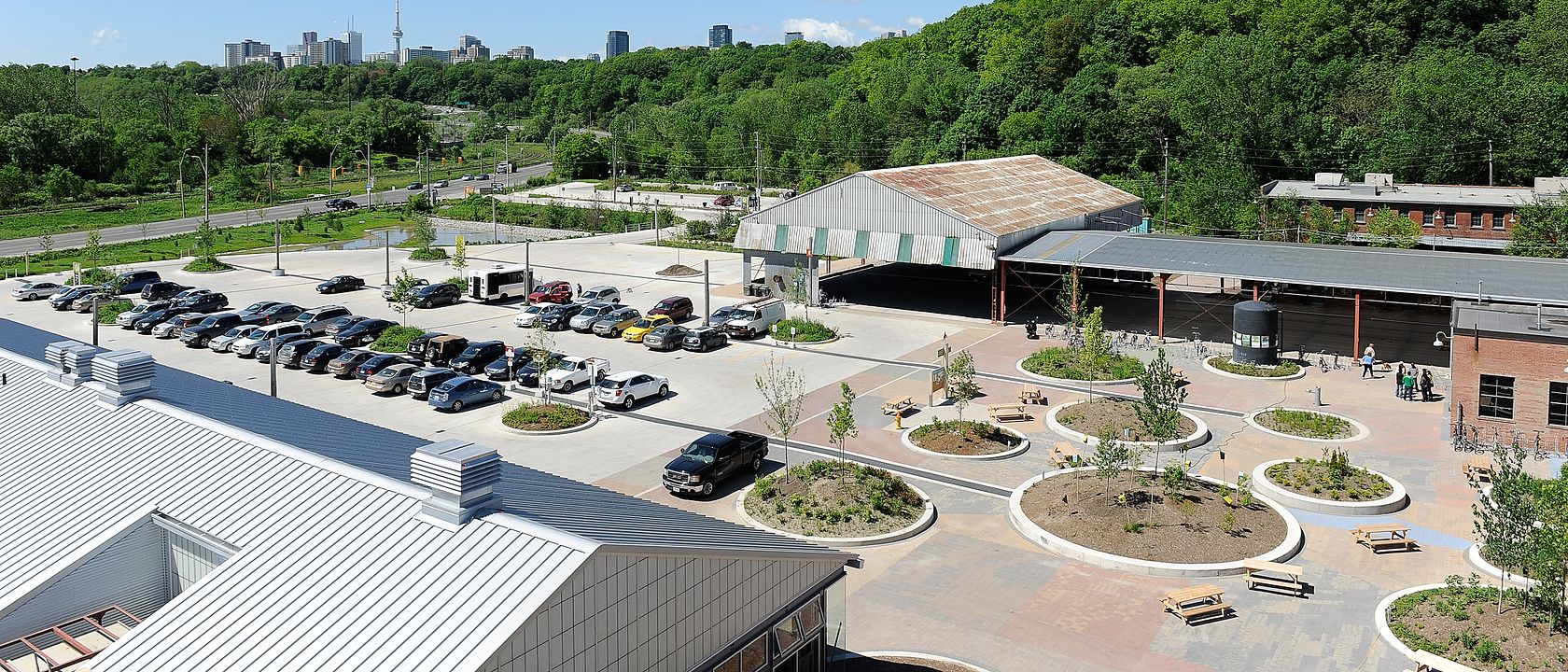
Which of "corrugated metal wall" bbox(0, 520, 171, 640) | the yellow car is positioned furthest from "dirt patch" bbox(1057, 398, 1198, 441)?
"corrugated metal wall" bbox(0, 520, 171, 640)

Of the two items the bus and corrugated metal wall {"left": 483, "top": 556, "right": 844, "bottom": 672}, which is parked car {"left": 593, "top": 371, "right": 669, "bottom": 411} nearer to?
the bus

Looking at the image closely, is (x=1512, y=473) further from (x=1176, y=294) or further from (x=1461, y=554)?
(x=1176, y=294)

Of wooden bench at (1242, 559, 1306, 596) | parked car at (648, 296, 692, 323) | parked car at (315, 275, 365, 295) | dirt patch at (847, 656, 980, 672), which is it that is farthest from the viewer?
parked car at (315, 275, 365, 295)

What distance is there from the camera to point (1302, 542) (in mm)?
26156

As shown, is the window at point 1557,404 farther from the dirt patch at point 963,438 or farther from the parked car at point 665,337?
the parked car at point 665,337

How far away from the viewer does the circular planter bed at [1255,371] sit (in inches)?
1665

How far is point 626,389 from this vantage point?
127 ft

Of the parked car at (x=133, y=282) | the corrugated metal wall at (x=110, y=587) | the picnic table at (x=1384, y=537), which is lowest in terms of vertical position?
the picnic table at (x=1384, y=537)

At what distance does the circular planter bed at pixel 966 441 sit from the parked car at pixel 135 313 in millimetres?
36639

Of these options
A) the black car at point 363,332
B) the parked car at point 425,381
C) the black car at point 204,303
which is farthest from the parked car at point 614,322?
the black car at point 204,303

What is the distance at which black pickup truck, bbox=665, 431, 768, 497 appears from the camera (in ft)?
97.2

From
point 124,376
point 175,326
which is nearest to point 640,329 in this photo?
point 175,326

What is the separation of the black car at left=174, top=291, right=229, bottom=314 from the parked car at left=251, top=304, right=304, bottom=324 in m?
4.22

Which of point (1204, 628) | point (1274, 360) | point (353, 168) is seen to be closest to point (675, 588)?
point (1204, 628)
